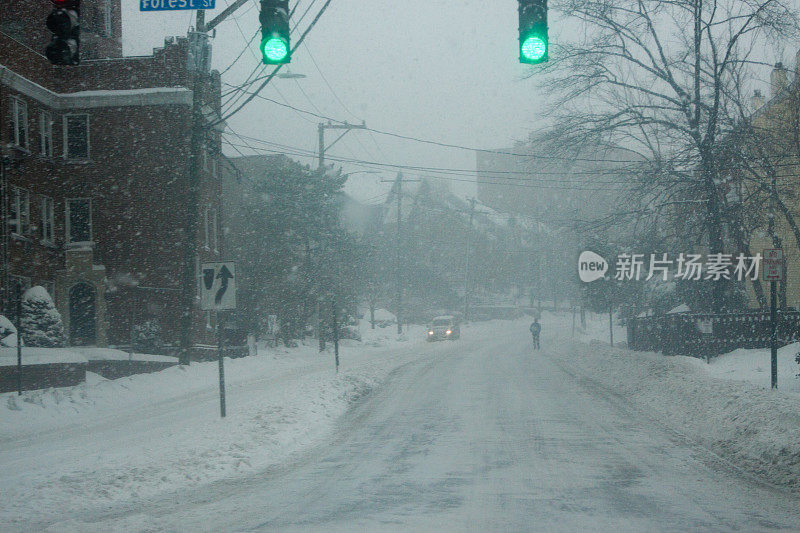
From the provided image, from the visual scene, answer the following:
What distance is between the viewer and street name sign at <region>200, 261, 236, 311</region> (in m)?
14.0

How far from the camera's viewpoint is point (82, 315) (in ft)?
107

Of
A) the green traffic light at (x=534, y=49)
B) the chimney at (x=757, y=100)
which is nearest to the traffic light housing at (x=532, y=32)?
the green traffic light at (x=534, y=49)

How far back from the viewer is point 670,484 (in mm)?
9000

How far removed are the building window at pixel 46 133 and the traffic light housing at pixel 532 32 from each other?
25432mm

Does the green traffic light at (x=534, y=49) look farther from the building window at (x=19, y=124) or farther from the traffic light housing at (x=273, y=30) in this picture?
the building window at (x=19, y=124)

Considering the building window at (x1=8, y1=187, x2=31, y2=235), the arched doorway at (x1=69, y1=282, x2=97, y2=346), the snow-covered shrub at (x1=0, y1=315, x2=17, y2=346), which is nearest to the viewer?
the snow-covered shrub at (x1=0, y1=315, x2=17, y2=346)

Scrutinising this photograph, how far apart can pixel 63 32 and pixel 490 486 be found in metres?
7.18

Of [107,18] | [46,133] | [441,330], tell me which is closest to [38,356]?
[46,133]

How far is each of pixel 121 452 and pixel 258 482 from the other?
254cm

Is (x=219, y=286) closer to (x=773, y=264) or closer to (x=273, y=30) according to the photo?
(x=273, y=30)

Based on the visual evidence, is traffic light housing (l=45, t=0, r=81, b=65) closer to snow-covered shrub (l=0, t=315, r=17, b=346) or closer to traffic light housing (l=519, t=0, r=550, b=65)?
Answer: traffic light housing (l=519, t=0, r=550, b=65)

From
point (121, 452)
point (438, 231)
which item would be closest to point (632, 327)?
point (121, 452)

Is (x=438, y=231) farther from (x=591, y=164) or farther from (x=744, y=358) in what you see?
(x=744, y=358)

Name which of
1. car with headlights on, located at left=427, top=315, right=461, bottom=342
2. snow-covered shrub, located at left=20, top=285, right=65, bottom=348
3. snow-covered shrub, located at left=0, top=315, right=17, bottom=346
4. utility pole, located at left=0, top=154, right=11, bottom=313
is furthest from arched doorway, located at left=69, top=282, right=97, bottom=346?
car with headlights on, located at left=427, top=315, right=461, bottom=342
